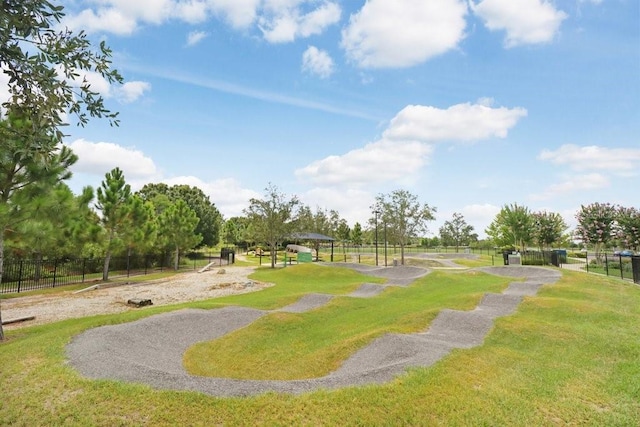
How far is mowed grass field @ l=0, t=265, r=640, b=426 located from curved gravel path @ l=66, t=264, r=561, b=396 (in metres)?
0.35

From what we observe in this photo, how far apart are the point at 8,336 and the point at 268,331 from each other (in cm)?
837

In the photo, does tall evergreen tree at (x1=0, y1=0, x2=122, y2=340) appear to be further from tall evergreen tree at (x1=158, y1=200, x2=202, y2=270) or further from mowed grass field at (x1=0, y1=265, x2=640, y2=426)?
tall evergreen tree at (x1=158, y1=200, x2=202, y2=270)

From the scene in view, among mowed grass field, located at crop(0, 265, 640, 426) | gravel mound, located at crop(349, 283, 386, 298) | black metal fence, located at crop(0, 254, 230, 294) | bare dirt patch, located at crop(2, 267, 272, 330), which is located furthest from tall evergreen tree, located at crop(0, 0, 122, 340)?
black metal fence, located at crop(0, 254, 230, 294)

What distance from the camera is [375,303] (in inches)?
678

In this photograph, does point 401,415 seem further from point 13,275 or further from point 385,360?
point 13,275

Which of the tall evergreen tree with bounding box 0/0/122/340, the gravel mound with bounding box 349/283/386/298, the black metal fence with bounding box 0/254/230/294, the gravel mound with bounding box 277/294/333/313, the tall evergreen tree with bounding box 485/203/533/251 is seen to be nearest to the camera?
the tall evergreen tree with bounding box 0/0/122/340

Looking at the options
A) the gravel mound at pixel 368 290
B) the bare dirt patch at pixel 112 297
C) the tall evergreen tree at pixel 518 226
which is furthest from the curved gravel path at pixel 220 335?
the tall evergreen tree at pixel 518 226

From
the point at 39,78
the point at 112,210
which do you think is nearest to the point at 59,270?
the point at 112,210

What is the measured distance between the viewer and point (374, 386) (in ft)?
22.2

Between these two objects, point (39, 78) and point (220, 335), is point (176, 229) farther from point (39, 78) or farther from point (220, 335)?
point (39, 78)

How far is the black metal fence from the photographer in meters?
22.9

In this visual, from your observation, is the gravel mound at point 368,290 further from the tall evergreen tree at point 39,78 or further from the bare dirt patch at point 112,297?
the tall evergreen tree at point 39,78

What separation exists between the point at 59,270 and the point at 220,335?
22.4 meters

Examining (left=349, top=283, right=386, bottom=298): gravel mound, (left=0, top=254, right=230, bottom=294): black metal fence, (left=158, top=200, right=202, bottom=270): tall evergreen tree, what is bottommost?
(left=349, top=283, right=386, bottom=298): gravel mound
